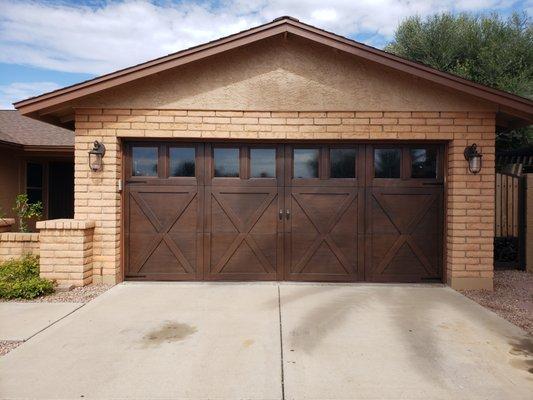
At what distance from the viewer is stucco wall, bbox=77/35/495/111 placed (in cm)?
620

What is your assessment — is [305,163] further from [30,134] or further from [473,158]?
[30,134]

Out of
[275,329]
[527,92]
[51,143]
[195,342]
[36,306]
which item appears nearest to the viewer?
[195,342]

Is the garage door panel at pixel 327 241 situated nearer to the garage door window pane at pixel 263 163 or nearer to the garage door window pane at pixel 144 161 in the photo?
the garage door window pane at pixel 263 163

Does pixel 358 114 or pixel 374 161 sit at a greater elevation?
Result: pixel 358 114

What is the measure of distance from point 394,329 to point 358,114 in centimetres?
351

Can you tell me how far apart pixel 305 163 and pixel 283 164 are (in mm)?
391

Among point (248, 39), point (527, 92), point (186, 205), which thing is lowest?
point (186, 205)

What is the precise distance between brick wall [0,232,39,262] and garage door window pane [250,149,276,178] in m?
3.84

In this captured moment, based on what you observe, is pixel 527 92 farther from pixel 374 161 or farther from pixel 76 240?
pixel 76 240

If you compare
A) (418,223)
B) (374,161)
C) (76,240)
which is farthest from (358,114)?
(76,240)

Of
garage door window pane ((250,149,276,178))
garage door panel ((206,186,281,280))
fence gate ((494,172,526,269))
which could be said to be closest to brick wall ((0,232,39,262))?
garage door panel ((206,186,281,280))

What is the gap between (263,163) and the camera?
6.48 m

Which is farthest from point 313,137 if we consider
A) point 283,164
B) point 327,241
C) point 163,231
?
point 163,231

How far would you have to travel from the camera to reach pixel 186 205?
641cm
